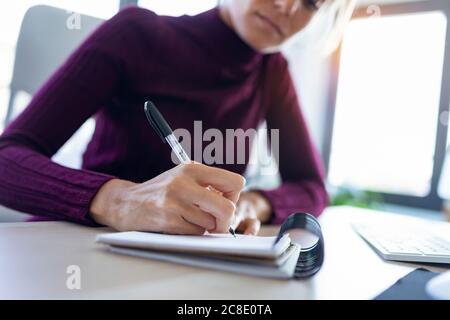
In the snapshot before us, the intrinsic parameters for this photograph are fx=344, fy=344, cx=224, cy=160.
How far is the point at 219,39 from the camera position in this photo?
0.69 metres

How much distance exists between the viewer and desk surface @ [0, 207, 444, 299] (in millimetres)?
242

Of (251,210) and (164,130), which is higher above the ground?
(164,130)

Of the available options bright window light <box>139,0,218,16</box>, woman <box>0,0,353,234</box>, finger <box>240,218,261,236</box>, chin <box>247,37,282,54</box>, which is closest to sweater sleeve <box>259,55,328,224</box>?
woman <box>0,0,353,234</box>

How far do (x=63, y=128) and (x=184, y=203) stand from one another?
10.2 inches

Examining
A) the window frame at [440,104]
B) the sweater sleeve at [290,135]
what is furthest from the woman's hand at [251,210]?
the window frame at [440,104]

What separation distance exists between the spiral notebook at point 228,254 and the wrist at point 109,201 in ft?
0.21

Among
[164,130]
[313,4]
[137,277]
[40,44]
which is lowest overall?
[137,277]

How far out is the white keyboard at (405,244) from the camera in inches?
14.9

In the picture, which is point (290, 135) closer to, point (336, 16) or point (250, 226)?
point (336, 16)

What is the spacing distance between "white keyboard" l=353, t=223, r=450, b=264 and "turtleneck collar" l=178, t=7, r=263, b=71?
0.40m

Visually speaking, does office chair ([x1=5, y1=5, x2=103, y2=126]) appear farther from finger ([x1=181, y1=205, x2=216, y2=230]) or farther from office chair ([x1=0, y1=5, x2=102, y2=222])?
finger ([x1=181, y1=205, x2=216, y2=230])

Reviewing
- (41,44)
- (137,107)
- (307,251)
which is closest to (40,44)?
(41,44)

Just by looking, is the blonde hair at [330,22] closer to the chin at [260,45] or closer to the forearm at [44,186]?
the chin at [260,45]

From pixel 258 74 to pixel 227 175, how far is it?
499 millimetres
